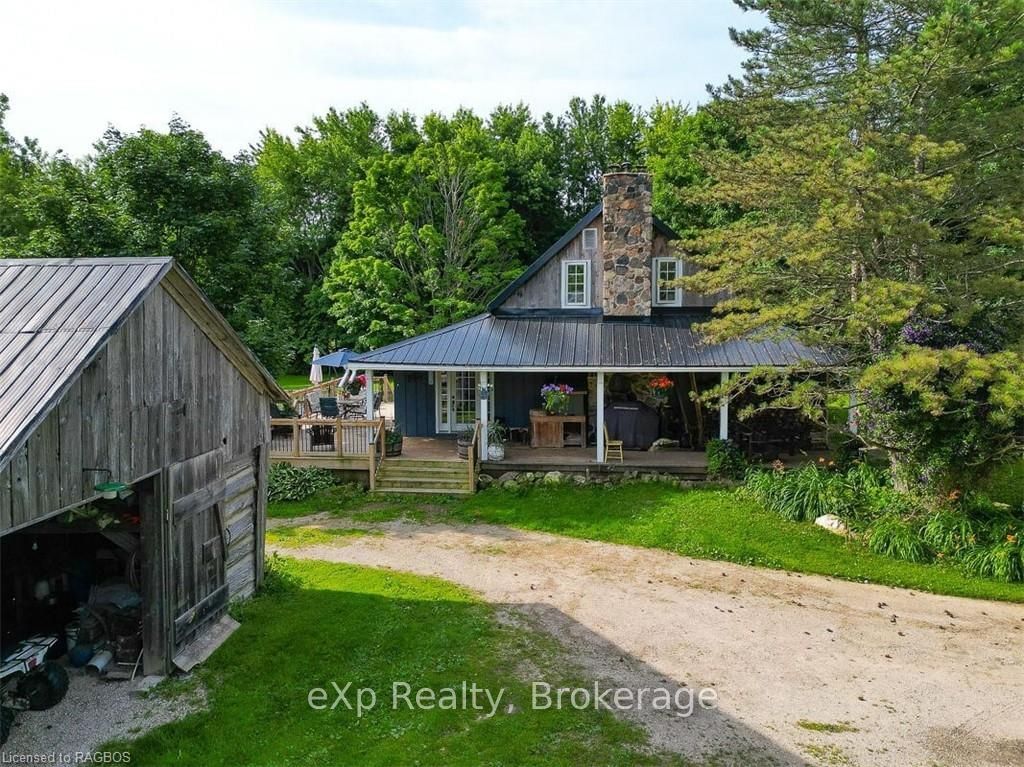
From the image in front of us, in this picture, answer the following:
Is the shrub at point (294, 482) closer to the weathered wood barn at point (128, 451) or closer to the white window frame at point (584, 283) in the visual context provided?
the weathered wood barn at point (128, 451)

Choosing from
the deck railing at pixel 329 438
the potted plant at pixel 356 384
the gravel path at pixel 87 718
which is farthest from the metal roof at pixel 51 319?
the potted plant at pixel 356 384

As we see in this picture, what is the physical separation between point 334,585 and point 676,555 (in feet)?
18.7

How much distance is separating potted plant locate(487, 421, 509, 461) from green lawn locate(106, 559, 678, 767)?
5.98 meters

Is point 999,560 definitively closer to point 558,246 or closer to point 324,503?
point 558,246

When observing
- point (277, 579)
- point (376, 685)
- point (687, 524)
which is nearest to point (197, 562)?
point (277, 579)

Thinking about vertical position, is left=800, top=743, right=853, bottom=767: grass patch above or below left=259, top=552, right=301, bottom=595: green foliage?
below

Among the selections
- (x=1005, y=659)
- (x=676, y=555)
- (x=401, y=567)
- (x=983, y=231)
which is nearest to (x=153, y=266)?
(x=401, y=567)

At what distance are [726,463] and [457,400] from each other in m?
7.30

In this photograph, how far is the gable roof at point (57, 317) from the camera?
538 cm

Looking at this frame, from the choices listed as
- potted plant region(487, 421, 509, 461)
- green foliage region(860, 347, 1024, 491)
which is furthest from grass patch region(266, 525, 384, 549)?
green foliage region(860, 347, 1024, 491)

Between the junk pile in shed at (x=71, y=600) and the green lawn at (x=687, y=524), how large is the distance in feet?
19.9

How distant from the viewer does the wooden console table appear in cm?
1780

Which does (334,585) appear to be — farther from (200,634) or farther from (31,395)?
(31,395)

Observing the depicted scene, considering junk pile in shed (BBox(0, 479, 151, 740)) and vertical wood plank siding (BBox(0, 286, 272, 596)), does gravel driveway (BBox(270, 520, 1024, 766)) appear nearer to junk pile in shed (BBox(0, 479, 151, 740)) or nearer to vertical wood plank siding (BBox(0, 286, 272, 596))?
vertical wood plank siding (BBox(0, 286, 272, 596))
